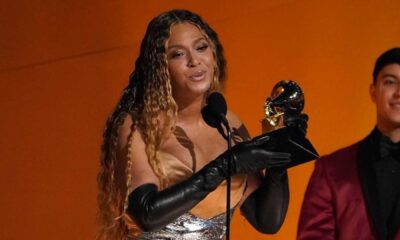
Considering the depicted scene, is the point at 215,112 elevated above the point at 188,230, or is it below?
above

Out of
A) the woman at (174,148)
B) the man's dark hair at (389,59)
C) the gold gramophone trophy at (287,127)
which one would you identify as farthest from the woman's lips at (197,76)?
the man's dark hair at (389,59)

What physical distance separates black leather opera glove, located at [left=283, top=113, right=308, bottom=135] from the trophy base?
0.01 meters

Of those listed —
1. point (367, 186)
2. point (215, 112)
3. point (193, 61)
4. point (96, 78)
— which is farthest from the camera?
point (96, 78)

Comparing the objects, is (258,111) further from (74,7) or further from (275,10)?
(74,7)

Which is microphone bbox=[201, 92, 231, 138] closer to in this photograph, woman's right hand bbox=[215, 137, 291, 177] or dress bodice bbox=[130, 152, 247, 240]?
woman's right hand bbox=[215, 137, 291, 177]

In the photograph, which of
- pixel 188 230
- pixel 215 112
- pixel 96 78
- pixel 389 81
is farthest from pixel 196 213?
pixel 96 78

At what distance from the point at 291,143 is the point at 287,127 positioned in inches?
1.7

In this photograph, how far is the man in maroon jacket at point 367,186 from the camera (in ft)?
9.03

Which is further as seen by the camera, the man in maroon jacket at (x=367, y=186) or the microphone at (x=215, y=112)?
the man in maroon jacket at (x=367, y=186)

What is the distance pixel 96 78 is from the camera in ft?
12.4

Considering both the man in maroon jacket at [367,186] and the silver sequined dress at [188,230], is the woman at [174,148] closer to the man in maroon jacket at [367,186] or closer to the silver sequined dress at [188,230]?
the silver sequined dress at [188,230]

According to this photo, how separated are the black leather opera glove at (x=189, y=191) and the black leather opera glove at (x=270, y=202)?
0.17 metres

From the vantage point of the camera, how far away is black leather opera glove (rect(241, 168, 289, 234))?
2.32 meters

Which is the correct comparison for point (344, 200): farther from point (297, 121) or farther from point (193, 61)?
point (193, 61)
